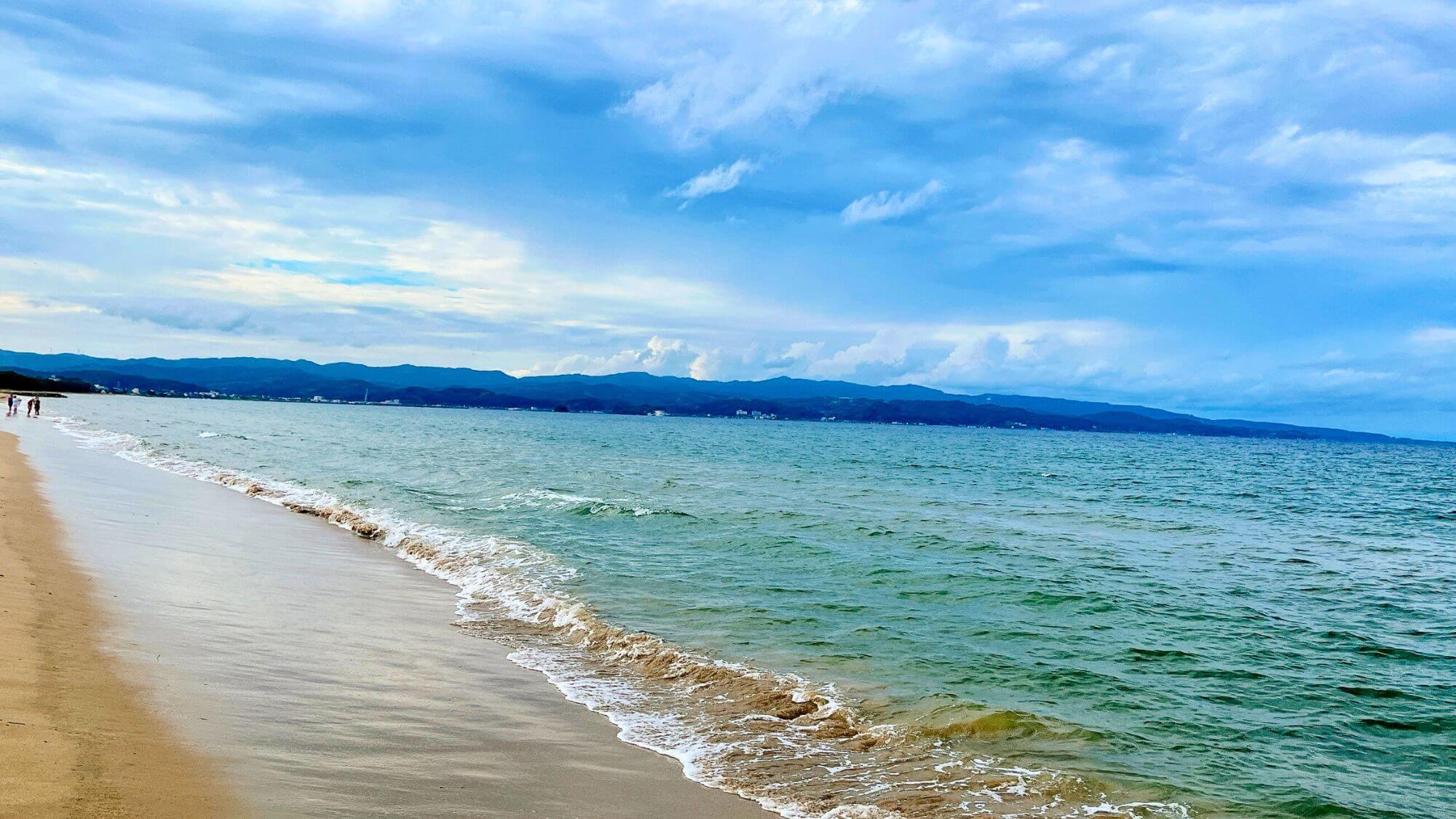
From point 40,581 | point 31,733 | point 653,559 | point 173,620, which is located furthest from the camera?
point 653,559

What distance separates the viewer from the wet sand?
6766 mm

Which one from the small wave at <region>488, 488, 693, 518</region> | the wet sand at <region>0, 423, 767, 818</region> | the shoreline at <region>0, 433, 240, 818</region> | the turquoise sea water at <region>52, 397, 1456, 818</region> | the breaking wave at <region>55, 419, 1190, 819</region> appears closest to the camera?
the shoreline at <region>0, 433, 240, 818</region>

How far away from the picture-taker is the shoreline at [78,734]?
18.7 feet

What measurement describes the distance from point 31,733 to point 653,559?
1326 cm

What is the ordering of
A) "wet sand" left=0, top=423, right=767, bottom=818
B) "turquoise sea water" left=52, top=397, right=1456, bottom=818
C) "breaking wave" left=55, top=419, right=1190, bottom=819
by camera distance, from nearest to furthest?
"wet sand" left=0, top=423, right=767, bottom=818
"breaking wave" left=55, top=419, right=1190, bottom=819
"turquoise sea water" left=52, top=397, right=1456, bottom=818

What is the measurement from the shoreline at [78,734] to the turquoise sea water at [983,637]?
13.1 feet

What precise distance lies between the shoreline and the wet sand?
0.17m

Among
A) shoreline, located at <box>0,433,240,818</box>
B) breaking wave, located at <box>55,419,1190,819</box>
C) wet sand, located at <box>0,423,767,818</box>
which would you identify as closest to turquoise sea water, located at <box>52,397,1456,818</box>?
breaking wave, located at <box>55,419,1190,819</box>

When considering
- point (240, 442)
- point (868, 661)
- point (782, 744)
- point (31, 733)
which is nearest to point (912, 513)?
point (868, 661)

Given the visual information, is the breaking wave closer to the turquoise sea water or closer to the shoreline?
the turquoise sea water

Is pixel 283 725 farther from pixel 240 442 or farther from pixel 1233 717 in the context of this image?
pixel 240 442

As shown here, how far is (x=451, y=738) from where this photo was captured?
316 inches

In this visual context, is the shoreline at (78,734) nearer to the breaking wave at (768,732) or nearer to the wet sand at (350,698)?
the wet sand at (350,698)

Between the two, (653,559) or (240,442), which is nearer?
(653,559)
